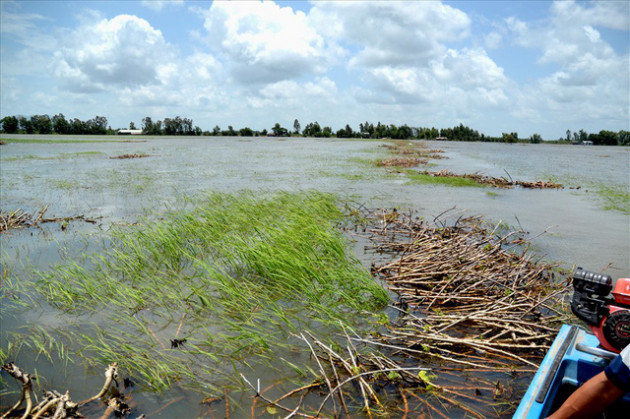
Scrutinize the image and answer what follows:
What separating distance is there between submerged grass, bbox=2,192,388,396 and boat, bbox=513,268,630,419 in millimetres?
2312

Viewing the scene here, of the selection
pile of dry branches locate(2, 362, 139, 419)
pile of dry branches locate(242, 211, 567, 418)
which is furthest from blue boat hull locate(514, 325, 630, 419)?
pile of dry branches locate(2, 362, 139, 419)

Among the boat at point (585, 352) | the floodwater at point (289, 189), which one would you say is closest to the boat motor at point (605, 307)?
the boat at point (585, 352)

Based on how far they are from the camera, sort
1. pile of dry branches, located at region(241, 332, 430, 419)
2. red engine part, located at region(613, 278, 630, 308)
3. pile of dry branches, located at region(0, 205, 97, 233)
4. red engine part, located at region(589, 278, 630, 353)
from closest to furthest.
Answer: red engine part, located at region(589, 278, 630, 353), red engine part, located at region(613, 278, 630, 308), pile of dry branches, located at region(241, 332, 430, 419), pile of dry branches, located at region(0, 205, 97, 233)

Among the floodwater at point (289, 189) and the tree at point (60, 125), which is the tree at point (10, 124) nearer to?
the tree at point (60, 125)

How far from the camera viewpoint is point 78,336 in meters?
4.77

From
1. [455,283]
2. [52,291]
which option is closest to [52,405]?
[52,291]

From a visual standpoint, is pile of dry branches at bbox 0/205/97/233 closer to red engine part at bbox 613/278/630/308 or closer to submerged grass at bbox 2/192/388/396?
submerged grass at bbox 2/192/388/396

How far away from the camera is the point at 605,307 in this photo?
3.23 metres

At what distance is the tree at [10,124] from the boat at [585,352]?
135 m

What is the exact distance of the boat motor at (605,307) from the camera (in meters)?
3.04

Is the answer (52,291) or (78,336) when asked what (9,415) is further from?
(52,291)

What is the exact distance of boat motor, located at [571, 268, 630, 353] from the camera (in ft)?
9.96

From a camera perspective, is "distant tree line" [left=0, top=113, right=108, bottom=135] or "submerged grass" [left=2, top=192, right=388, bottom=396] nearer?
"submerged grass" [left=2, top=192, right=388, bottom=396]

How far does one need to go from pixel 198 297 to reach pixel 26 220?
7.87 metres
